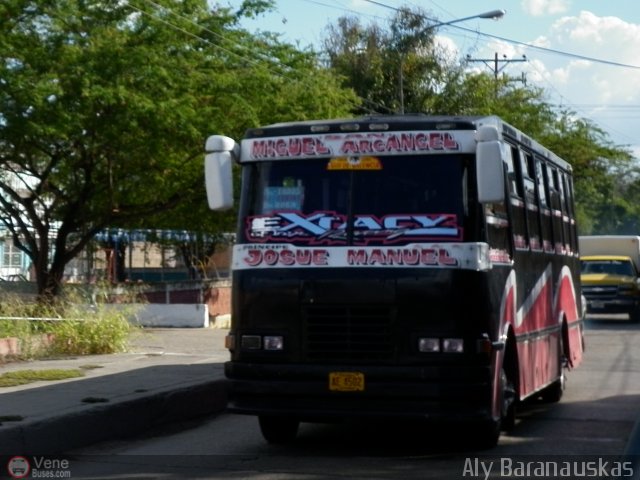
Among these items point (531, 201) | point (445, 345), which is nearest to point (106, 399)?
point (445, 345)

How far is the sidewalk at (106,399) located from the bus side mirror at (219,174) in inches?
99.4

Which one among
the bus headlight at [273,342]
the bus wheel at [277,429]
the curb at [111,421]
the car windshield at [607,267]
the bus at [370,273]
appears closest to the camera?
the bus at [370,273]

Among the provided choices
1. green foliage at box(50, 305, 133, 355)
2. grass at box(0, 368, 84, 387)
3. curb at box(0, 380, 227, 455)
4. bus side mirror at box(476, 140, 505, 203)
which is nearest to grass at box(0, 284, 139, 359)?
green foliage at box(50, 305, 133, 355)

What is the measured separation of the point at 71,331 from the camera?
17.8 meters

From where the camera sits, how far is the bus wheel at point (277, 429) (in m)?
10.8

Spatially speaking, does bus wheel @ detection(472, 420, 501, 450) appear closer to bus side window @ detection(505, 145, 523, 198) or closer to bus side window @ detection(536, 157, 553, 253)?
bus side window @ detection(505, 145, 523, 198)

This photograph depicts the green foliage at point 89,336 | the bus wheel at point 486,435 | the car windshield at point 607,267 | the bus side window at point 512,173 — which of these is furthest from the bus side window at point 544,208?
the car windshield at point 607,267

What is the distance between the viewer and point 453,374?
31.4 feet

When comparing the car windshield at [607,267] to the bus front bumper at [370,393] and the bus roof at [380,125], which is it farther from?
the bus front bumper at [370,393]

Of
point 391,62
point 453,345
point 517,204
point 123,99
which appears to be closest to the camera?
point 453,345

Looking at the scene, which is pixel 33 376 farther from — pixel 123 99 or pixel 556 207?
pixel 123 99

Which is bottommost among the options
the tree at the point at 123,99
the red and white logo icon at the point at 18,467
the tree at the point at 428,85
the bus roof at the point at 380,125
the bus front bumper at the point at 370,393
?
the red and white logo icon at the point at 18,467

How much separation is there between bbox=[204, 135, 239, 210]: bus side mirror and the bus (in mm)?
14

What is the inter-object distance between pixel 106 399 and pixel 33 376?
254cm
